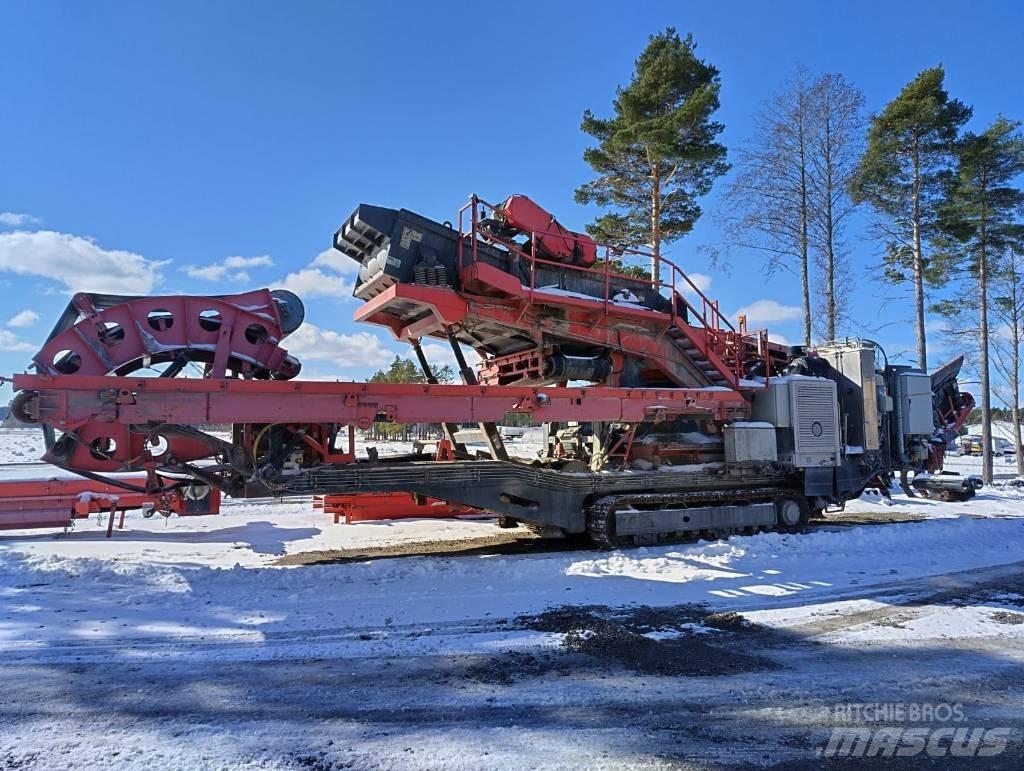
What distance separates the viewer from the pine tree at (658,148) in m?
18.3

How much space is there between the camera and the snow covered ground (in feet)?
11.0

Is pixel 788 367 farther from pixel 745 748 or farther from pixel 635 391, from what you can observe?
pixel 745 748

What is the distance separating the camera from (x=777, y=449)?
9992 millimetres

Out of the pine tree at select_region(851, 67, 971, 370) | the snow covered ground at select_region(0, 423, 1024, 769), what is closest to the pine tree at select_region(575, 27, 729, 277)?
the pine tree at select_region(851, 67, 971, 370)

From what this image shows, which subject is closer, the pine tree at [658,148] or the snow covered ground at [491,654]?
the snow covered ground at [491,654]

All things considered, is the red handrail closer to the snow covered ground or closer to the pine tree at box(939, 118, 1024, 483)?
the snow covered ground

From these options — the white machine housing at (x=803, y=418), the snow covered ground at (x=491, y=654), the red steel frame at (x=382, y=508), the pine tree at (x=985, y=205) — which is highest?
the pine tree at (x=985, y=205)

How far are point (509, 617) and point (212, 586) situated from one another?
313 centimetres

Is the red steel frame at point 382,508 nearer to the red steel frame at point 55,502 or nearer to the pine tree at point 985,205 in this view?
the red steel frame at point 55,502

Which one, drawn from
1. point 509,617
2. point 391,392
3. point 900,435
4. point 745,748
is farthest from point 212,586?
point 900,435

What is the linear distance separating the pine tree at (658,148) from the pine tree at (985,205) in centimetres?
836

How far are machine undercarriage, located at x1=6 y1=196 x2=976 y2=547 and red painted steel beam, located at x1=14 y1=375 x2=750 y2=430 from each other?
0.06 feet

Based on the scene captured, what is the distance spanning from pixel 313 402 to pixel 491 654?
3.45 metres

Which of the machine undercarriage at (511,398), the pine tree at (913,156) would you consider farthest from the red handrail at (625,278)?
the pine tree at (913,156)
